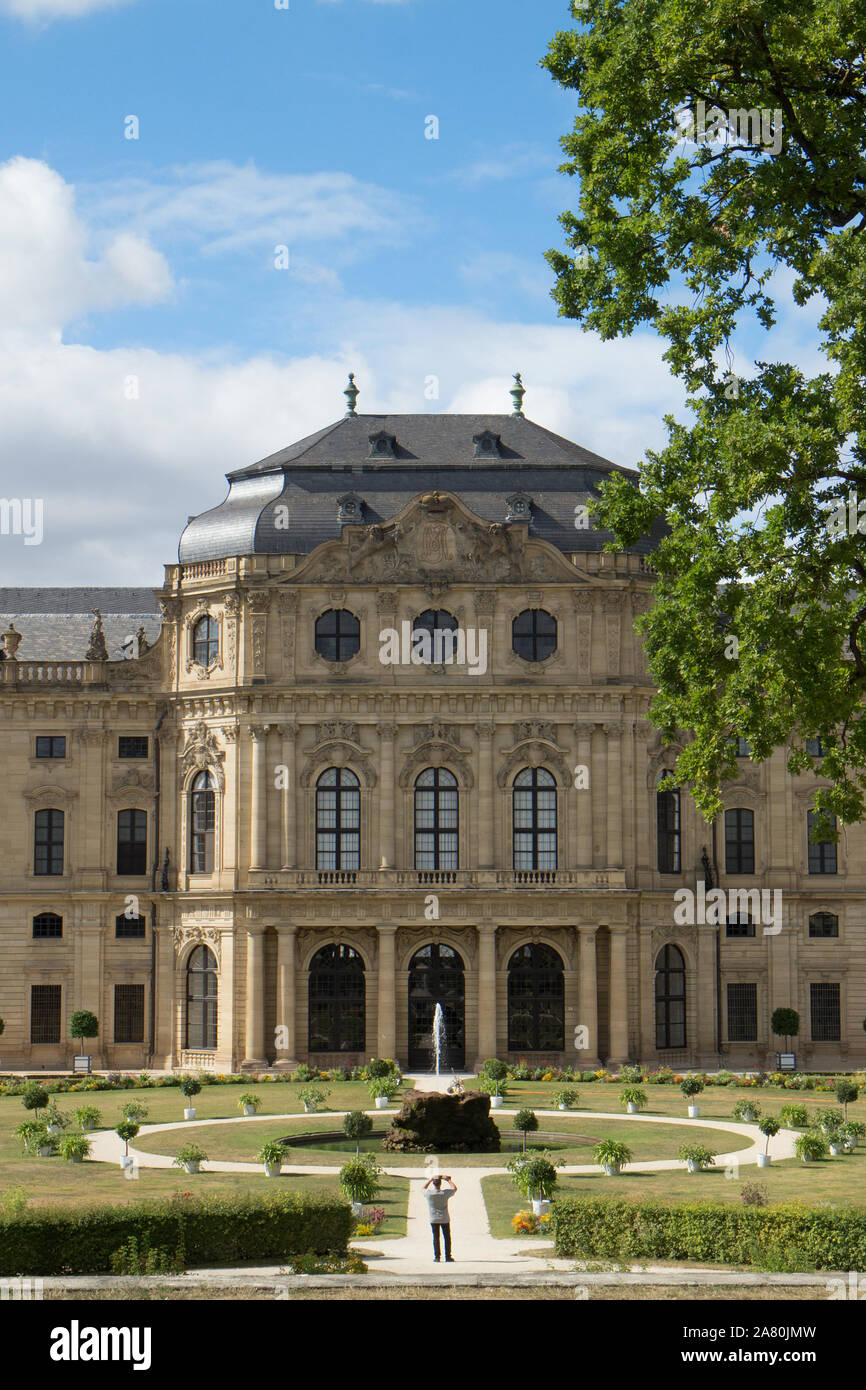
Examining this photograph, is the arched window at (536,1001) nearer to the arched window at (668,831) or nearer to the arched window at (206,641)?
the arched window at (668,831)

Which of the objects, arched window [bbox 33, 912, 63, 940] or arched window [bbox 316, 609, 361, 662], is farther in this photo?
arched window [bbox 33, 912, 63, 940]

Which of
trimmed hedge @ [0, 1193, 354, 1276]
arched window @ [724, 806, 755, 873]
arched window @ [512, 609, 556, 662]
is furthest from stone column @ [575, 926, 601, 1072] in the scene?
trimmed hedge @ [0, 1193, 354, 1276]

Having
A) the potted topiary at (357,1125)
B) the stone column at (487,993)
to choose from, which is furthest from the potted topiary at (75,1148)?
the stone column at (487,993)

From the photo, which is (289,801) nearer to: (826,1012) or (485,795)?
(485,795)

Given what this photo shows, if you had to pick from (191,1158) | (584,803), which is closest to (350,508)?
(584,803)

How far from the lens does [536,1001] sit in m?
57.2

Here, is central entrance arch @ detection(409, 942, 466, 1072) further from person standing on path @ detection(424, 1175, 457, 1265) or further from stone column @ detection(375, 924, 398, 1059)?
person standing on path @ detection(424, 1175, 457, 1265)

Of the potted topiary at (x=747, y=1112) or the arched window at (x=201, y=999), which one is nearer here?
the potted topiary at (x=747, y=1112)

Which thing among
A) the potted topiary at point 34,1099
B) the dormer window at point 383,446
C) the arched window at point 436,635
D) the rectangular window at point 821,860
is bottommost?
the potted topiary at point 34,1099

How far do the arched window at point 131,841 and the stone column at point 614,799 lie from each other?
16.3 meters

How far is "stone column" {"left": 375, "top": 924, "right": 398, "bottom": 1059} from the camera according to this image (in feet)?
184

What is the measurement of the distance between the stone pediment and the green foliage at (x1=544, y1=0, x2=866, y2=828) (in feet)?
90.3

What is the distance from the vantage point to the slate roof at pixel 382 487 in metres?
59.1

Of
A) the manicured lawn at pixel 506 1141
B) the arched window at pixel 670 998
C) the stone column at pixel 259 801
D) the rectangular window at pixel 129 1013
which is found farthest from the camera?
the rectangular window at pixel 129 1013
